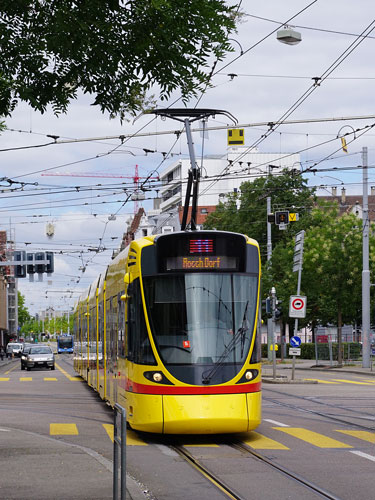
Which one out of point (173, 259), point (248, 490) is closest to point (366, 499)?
point (248, 490)

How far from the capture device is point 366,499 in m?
9.46

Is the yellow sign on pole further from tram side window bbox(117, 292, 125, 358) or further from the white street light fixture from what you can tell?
tram side window bbox(117, 292, 125, 358)

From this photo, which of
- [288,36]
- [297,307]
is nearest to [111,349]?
[288,36]

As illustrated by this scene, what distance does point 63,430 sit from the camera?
55.3 ft

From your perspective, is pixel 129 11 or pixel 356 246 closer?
pixel 129 11

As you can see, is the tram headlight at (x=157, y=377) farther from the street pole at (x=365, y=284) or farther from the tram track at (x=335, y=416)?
the street pole at (x=365, y=284)

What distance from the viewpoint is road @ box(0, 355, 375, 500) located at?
9984 mm

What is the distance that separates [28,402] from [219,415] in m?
Result: 12.0

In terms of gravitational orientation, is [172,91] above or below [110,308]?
above

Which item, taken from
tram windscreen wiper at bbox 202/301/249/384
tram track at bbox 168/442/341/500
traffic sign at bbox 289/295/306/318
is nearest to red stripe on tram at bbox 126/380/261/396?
tram windscreen wiper at bbox 202/301/249/384

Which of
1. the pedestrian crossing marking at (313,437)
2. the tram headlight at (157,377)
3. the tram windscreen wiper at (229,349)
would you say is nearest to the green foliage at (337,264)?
the pedestrian crossing marking at (313,437)

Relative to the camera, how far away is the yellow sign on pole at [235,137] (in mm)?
25898

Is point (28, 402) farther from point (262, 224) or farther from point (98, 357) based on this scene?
point (262, 224)

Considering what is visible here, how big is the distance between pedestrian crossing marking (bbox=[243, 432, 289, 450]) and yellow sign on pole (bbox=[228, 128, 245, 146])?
38.4ft
